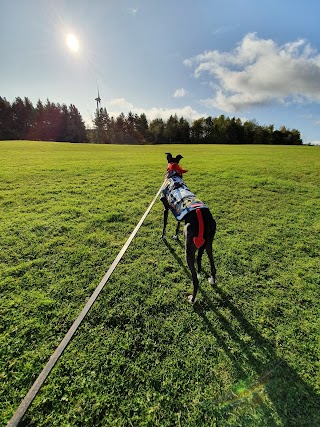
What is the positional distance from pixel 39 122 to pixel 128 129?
26.6m

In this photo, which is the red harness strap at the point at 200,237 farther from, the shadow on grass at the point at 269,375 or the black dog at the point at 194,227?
the shadow on grass at the point at 269,375

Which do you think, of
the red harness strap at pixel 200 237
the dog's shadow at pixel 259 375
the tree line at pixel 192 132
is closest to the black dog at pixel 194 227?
the red harness strap at pixel 200 237

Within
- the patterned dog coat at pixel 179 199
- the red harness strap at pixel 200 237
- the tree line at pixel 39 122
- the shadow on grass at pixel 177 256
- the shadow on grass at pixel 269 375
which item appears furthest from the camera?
the tree line at pixel 39 122

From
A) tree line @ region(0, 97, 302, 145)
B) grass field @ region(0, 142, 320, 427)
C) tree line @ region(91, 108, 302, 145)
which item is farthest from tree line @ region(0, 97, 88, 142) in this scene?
grass field @ region(0, 142, 320, 427)

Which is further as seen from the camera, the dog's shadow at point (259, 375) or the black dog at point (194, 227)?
the black dog at point (194, 227)

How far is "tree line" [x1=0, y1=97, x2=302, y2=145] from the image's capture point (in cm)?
6391

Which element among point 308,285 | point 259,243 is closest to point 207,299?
point 308,285

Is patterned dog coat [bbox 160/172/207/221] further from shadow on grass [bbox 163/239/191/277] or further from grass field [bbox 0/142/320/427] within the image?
grass field [bbox 0/142/320/427]

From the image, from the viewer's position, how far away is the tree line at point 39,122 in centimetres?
6119

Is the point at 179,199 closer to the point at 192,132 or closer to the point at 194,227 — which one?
the point at 194,227

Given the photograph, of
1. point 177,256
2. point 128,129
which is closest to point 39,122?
point 128,129

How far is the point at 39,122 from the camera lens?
2589 inches

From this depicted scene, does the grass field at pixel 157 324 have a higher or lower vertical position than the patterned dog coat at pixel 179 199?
lower

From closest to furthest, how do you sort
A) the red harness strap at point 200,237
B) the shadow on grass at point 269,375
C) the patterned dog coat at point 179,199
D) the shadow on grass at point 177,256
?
1. the shadow on grass at point 269,375
2. the red harness strap at point 200,237
3. the patterned dog coat at point 179,199
4. the shadow on grass at point 177,256
